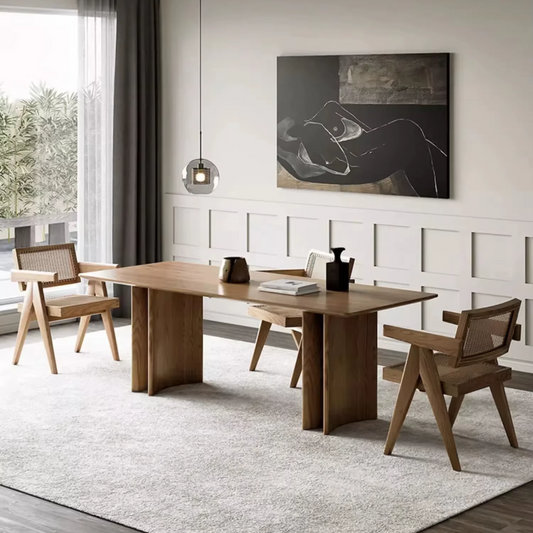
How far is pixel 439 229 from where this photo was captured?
6.44 m

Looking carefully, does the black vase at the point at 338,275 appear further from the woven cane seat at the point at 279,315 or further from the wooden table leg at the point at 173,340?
the wooden table leg at the point at 173,340

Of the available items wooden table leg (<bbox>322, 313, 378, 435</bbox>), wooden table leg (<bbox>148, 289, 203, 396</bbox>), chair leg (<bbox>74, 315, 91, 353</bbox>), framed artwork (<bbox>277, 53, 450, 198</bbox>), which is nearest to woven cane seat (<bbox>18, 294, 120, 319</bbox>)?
chair leg (<bbox>74, 315, 91, 353</bbox>)

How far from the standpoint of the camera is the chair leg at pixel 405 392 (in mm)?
4438

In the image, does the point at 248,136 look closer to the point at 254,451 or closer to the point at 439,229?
the point at 439,229

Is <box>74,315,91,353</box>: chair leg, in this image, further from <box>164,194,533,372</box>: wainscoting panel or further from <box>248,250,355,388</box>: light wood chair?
<box>164,194,533,372</box>: wainscoting panel

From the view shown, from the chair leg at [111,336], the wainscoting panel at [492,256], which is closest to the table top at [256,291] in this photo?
the chair leg at [111,336]

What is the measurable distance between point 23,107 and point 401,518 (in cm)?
470

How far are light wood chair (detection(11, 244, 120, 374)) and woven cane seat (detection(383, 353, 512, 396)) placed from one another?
2315 millimetres

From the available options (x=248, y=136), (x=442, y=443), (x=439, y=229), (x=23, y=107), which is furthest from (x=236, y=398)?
(x=23, y=107)

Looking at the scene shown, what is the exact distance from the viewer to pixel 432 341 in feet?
14.2

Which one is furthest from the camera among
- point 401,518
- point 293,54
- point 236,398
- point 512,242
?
point 293,54

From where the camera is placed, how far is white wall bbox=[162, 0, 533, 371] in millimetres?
6102

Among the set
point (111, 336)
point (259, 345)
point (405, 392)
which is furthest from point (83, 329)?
point (405, 392)

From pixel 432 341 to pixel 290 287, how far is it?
104 cm
